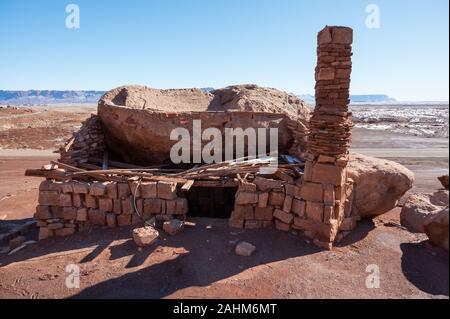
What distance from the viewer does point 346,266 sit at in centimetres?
566

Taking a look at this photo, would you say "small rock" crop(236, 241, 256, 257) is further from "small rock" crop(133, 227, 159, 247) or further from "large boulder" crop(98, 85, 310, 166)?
"large boulder" crop(98, 85, 310, 166)

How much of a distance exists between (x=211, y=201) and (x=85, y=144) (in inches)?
146

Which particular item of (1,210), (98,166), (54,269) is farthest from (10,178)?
(54,269)

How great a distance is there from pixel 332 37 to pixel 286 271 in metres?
4.24

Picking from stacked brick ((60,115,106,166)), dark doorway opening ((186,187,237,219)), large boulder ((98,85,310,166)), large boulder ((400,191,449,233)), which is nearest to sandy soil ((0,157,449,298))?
large boulder ((400,191,449,233))

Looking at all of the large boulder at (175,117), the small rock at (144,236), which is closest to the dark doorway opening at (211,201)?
the large boulder at (175,117)

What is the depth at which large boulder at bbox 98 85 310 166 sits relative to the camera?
828 cm

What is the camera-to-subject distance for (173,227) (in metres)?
6.66

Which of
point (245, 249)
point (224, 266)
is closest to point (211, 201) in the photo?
point (245, 249)

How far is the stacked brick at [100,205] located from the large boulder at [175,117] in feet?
5.86

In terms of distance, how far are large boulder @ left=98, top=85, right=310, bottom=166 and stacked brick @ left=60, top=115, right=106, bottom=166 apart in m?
0.21

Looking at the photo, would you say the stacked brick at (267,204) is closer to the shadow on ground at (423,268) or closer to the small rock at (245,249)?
the small rock at (245,249)
